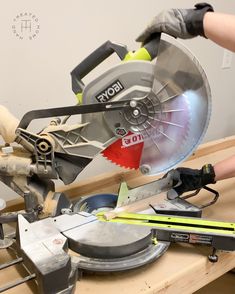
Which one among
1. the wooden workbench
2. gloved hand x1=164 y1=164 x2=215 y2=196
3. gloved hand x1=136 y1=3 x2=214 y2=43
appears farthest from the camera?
gloved hand x1=164 y1=164 x2=215 y2=196

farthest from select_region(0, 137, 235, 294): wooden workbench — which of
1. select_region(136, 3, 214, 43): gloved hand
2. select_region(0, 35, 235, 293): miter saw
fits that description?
select_region(136, 3, 214, 43): gloved hand

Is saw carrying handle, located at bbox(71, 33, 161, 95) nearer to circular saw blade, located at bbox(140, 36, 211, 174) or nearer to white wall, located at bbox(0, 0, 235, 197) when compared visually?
circular saw blade, located at bbox(140, 36, 211, 174)

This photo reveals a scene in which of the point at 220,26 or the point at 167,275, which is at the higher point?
the point at 220,26

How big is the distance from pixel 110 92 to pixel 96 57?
0.11 m

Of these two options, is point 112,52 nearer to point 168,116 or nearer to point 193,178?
point 168,116

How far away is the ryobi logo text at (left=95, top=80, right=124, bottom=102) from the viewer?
2.75 feet

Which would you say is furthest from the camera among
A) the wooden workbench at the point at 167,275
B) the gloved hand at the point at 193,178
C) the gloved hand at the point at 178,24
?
the gloved hand at the point at 193,178

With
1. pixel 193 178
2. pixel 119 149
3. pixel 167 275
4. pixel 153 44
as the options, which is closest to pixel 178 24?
pixel 153 44

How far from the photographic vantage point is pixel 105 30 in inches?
49.9

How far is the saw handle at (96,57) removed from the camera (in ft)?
2.87

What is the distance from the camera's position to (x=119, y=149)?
2.96ft

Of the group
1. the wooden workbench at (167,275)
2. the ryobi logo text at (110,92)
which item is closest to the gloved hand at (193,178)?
the wooden workbench at (167,275)

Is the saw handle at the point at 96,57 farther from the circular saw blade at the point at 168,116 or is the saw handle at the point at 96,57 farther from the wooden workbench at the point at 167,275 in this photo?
the wooden workbench at the point at 167,275

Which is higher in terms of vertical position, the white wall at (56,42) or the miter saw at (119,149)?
the white wall at (56,42)
